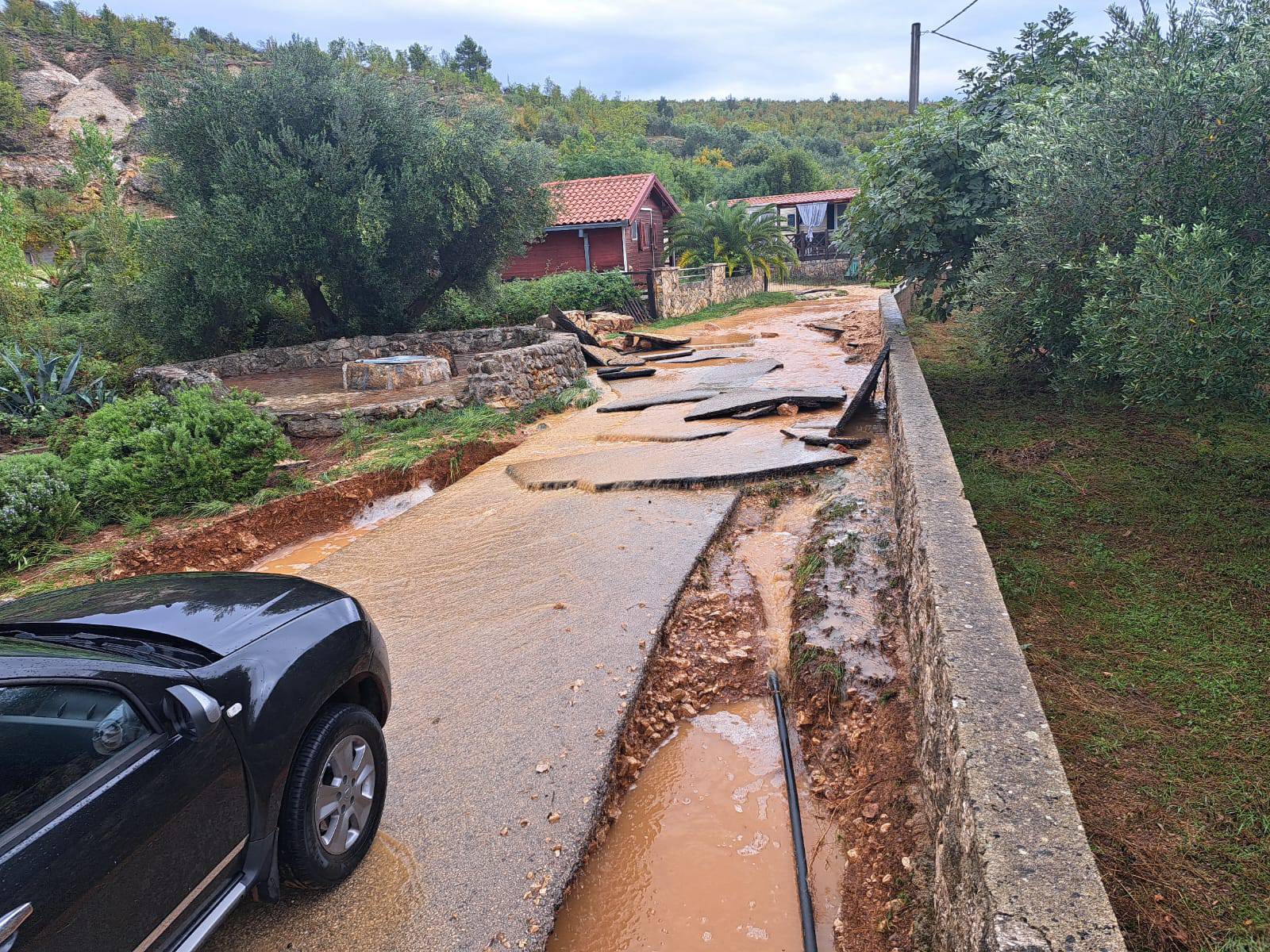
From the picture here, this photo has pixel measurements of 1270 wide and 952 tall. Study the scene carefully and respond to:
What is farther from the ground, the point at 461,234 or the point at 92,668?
the point at 461,234

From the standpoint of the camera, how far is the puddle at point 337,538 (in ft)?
24.6

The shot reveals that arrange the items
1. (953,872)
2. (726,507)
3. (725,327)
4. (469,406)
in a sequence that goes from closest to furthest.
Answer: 1. (953,872)
2. (726,507)
3. (469,406)
4. (725,327)

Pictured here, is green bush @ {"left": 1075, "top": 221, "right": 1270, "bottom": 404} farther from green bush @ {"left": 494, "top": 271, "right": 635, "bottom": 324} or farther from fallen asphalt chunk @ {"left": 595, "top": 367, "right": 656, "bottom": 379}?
green bush @ {"left": 494, "top": 271, "right": 635, "bottom": 324}

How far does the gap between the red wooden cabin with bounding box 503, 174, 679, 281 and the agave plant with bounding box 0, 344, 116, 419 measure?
17337 millimetres

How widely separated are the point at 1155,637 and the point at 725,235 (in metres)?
29.7

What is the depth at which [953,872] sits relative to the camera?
2432 mm

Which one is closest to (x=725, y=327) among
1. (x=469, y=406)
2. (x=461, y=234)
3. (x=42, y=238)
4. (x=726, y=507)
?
(x=461, y=234)

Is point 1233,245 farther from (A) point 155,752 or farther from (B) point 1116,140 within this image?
(A) point 155,752

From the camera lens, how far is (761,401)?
10570 millimetres

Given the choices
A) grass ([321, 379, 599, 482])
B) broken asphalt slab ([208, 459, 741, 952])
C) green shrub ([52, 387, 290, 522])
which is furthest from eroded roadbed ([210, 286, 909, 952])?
green shrub ([52, 387, 290, 522])

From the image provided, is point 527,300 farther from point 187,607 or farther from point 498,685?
point 187,607

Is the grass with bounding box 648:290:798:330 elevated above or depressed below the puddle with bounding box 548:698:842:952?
above

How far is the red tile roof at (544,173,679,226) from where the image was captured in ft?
92.8

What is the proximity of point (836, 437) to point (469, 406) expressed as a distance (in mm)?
5760
